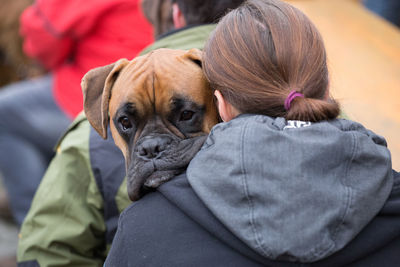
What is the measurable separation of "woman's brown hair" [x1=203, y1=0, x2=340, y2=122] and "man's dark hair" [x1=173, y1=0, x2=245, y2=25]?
931mm

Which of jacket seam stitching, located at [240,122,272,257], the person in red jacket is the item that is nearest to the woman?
jacket seam stitching, located at [240,122,272,257]

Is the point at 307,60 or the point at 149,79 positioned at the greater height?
the point at 307,60

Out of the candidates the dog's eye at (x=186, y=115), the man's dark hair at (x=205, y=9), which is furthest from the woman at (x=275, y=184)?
the man's dark hair at (x=205, y=9)

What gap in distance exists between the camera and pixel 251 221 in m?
1.53

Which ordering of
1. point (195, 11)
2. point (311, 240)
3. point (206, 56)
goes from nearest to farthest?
1. point (311, 240)
2. point (206, 56)
3. point (195, 11)

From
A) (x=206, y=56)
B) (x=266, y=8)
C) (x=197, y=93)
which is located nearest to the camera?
(x=266, y=8)

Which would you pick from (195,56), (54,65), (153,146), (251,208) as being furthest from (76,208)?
(54,65)

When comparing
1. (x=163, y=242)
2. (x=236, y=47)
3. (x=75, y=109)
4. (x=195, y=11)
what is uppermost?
(x=236, y=47)

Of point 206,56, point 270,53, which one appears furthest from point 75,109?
point 270,53

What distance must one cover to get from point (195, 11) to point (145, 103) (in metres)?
0.89

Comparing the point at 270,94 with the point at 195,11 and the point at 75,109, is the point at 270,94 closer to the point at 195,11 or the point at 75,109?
the point at 195,11

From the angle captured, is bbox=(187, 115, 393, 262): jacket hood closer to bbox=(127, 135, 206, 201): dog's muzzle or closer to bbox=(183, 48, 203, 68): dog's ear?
bbox=(127, 135, 206, 201): dog's muzzle

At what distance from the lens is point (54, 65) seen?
4965 mm

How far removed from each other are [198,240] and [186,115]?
81 centimetres
